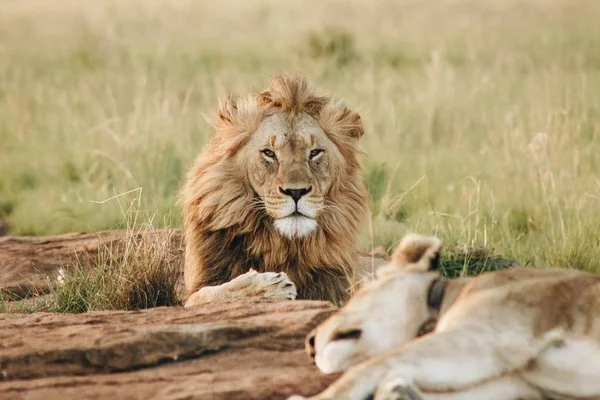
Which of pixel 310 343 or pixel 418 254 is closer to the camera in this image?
pixel 310 343

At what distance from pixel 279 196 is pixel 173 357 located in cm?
158

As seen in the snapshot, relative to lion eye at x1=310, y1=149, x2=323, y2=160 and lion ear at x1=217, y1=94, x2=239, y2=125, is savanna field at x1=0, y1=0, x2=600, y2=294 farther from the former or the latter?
lion eye at x1=310, y1=149, x2=323, y2=160

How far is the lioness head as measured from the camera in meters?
3.60

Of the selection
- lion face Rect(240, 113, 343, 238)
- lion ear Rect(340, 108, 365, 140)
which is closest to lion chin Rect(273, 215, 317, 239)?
lion face Rect(240, 113, 343, 238)

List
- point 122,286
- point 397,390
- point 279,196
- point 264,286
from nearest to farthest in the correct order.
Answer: point 397,390 < point 264,286 < point 279,196 < point 122,286

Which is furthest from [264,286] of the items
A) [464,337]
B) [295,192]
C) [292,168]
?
[464,337]

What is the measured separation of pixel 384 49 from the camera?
17.4 meters

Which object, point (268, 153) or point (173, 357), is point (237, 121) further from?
point (173, 357)

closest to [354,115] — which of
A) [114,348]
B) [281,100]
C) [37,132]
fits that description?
[281,100]

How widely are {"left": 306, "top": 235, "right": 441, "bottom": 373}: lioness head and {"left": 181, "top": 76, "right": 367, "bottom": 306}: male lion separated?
1768 millimetres

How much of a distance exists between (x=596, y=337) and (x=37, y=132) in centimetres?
942

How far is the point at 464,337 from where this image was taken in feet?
10.9

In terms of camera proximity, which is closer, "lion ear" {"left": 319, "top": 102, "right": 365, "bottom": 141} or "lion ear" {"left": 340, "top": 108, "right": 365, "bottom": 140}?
"lion ear" {"left": 319, "top": 102, "right": 365, "bottom": 141}

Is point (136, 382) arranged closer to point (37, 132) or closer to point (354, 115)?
point (354, 115)
